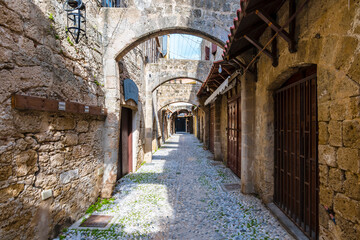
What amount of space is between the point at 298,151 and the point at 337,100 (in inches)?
47.9

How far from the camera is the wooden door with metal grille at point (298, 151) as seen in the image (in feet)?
7.77

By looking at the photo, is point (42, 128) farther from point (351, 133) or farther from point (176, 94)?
point (176, 94)

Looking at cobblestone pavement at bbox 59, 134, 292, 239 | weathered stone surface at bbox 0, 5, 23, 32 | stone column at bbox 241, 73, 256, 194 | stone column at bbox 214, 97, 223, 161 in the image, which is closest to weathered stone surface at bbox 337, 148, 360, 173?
cobblestone pavement at bbox 59, 134, 292, 239

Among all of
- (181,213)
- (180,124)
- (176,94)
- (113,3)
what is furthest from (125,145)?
(180,124)

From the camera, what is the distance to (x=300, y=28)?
222cm

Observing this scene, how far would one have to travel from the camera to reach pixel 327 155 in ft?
6.03

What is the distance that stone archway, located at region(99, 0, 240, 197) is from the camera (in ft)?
12.7

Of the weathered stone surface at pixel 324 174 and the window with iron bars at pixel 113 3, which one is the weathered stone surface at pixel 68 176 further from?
the window with iron bars at pixel 113 3

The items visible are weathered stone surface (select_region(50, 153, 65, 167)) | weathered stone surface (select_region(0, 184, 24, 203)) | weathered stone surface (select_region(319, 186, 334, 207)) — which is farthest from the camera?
weathered stone surface (select_region(50, 153, 65, 167))

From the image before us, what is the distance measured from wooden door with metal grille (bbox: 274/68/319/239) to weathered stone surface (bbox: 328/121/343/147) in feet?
1.79

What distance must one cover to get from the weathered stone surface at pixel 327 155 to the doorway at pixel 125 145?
476 cm

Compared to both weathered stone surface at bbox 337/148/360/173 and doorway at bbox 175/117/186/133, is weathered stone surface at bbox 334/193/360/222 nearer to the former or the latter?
weathered stone surface at bbox 337/148/360/173

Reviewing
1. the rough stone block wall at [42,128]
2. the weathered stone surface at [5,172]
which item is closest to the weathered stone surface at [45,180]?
the rough stone block wall at [42,128]

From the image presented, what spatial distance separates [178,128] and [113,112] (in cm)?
3601
